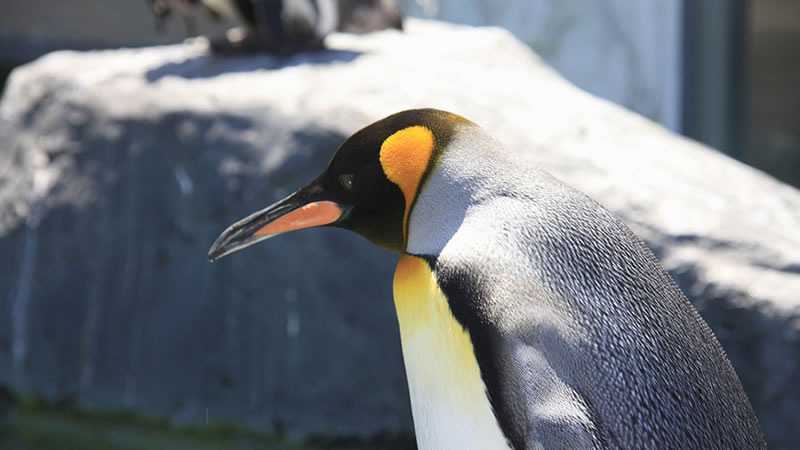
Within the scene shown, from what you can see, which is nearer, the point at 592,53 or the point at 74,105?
the point at 74,105

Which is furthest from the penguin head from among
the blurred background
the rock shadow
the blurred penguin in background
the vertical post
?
the vertical post

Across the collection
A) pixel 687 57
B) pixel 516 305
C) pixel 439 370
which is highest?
pixel 516 305

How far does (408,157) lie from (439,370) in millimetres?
250

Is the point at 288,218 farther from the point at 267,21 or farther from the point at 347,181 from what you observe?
the point at 267,21

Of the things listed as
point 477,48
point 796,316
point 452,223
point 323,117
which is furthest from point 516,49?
point 452,223

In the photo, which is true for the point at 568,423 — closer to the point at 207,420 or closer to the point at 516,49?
the point at 207,420

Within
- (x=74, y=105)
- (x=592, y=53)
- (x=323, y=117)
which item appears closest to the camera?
(x=323, y=117)

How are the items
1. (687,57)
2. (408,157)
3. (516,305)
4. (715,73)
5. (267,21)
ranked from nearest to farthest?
1. (516,305)
2. (408,157)
3. (267,21)
4. (715,73)
5. (687,57)

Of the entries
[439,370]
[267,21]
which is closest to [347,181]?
[439,370]

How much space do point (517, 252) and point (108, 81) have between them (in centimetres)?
263

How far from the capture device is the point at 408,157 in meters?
1.45

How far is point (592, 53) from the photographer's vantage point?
648 cm

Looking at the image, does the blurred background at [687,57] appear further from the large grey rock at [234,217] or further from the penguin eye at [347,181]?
the penguin eye at [347,181]

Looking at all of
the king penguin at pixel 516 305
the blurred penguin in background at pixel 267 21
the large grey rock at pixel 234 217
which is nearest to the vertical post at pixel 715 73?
the blurred penguin in background at pixel 267 21
